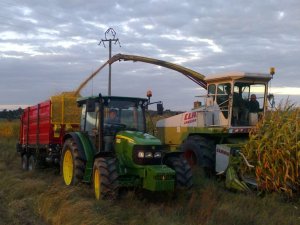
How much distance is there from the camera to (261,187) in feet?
32.5

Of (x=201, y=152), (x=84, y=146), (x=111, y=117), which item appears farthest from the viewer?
(x=201, y=152)

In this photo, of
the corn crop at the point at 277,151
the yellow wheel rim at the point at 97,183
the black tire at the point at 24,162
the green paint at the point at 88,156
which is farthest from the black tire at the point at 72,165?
the black tire at the point at 24,162

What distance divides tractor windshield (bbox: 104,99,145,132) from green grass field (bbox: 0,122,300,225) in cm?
146

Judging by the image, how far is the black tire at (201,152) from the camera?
12.0 metres

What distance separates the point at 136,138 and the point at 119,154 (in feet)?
1.85

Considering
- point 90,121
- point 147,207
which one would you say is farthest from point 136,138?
point 90,121

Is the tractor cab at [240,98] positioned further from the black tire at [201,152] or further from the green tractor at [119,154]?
the green tractor at [119,154]

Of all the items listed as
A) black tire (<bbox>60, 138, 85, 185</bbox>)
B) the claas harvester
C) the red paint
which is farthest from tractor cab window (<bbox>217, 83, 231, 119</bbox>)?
the red paint

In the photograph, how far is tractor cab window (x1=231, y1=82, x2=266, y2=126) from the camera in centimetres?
1244

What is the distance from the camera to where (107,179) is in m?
8.83

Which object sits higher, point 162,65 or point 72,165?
point 162,65

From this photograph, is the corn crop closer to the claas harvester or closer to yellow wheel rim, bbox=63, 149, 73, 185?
the claas harvester

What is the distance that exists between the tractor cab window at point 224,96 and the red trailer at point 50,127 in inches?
164

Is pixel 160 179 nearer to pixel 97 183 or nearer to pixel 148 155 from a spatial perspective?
pixel 148 155
